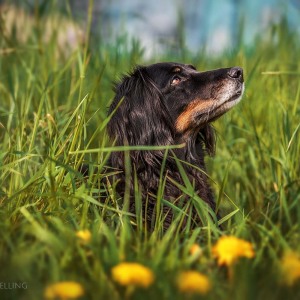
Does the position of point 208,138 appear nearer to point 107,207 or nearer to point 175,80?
point 175,80

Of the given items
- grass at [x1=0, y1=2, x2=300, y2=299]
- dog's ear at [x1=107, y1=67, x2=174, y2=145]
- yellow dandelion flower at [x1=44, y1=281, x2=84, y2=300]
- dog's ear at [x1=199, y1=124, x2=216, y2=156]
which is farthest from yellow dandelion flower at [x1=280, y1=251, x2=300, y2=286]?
dog's ear at [x1=199, y1=124, x2=216, y2=156]

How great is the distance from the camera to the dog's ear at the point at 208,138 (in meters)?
3.16

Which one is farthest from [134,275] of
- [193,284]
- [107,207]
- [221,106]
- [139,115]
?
[221,106]

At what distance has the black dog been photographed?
2.76m

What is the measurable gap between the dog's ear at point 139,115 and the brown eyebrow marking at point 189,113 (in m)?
0.05

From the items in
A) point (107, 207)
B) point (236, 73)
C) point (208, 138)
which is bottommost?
point (208, 138)

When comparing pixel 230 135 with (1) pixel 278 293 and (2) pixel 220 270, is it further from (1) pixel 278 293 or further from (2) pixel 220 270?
(1) pixel 278 293

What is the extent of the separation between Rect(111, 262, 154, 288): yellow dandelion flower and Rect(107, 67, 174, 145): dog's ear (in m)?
1.37

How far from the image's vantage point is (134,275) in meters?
1.37

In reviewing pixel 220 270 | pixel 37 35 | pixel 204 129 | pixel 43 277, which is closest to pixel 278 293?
pixel 220 270

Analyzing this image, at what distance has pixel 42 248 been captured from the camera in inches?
63.2

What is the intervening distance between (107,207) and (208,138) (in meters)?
1.32

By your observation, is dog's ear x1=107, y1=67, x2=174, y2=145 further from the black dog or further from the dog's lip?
the dog's lip

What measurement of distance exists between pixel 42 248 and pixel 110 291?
0.26 metres
